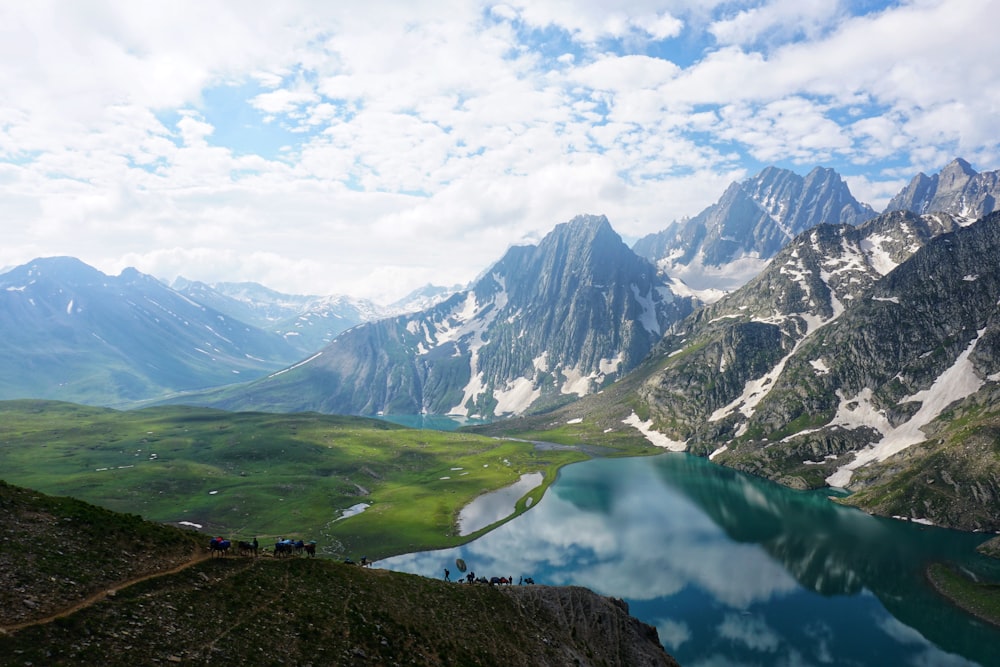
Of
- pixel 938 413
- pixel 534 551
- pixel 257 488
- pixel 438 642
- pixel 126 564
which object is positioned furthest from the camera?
pixel 938 413

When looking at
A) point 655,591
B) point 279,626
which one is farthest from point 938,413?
point 279,626

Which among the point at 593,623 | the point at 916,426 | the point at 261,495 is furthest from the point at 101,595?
the point at 916,426

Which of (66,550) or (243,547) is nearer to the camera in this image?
(66,550)

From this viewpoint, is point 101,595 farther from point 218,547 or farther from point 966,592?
point 966,592

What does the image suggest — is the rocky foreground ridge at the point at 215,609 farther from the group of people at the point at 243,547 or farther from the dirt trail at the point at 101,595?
the group of people at the point at 243,547

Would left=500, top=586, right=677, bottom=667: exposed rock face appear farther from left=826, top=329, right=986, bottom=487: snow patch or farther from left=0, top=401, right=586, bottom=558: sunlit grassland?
left=826, top=329, right=986, bottom=487: snow patch

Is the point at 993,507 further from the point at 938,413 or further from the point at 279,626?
the point at 279,626

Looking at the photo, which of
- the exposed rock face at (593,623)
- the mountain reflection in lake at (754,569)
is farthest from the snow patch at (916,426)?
the exposed rock face at (593,623)
